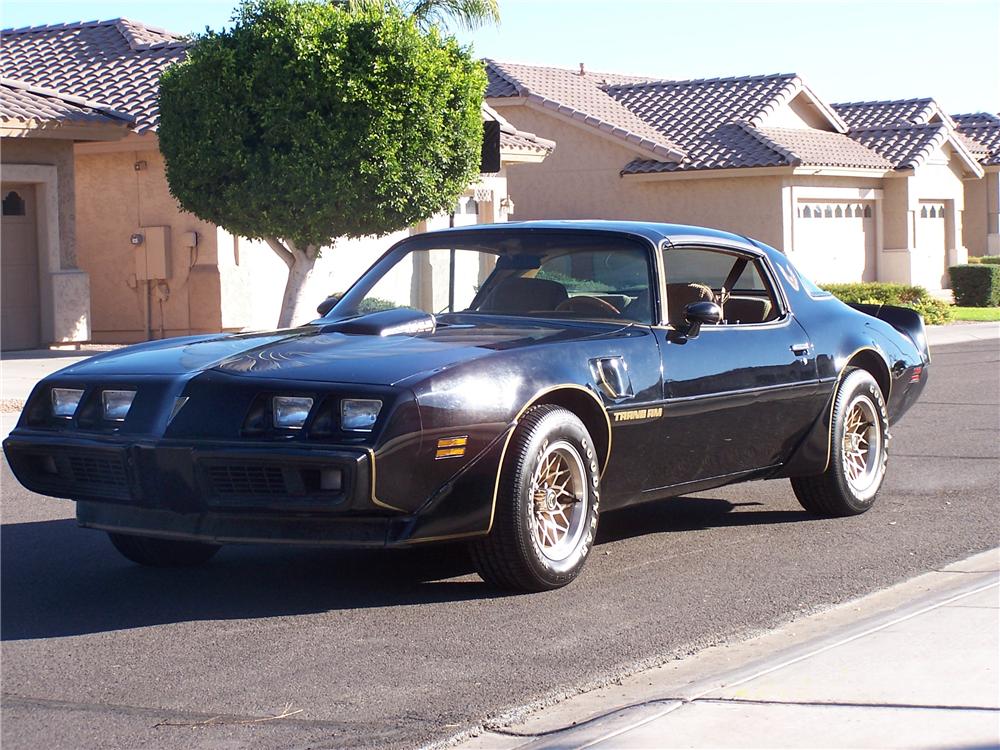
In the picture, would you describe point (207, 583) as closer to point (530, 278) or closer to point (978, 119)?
point (530, 278)

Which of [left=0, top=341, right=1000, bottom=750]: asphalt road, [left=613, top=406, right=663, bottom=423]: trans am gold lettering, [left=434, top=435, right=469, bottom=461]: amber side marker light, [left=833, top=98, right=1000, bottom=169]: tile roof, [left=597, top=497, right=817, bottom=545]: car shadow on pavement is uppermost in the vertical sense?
[left=833, top=98, right=1000, bottom=169]: tile roof

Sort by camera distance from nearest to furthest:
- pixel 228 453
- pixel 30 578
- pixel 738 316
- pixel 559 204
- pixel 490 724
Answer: pixel 490 724 → pixel 228 453 → pixel 30 578 → pixel 738 316 → pixel 559 204

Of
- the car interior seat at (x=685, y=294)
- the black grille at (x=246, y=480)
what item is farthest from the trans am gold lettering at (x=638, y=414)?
the black grille at (x=246, y=480)

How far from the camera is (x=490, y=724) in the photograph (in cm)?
449

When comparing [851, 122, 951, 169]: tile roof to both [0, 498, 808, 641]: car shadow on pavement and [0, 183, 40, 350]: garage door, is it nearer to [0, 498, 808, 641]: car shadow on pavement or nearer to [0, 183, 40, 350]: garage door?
[0, 183, 40, 350]: garage door

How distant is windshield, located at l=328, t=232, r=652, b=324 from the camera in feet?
23.5

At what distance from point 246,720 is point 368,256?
20622 millimetres

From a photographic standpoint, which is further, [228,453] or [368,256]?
[368,256]

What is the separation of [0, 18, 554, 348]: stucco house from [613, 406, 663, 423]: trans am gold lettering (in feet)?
52.2

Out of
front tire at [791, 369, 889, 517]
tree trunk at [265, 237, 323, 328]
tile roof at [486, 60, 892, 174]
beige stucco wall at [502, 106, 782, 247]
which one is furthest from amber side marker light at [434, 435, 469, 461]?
beige stucco wall at [502, 106, 782, 247]

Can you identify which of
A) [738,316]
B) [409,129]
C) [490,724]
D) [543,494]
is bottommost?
[490,724]

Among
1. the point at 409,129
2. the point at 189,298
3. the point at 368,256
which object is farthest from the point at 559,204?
the point at 409,129

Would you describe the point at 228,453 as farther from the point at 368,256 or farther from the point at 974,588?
the point at 368,256

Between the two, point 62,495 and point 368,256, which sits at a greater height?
point 368,256
